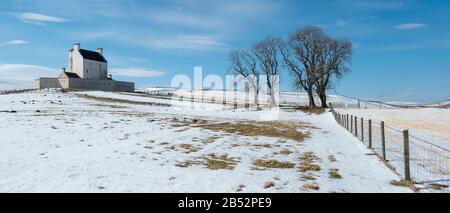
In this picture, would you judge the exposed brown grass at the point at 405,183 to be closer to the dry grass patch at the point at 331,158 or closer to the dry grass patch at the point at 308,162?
the dry grass patch at the point at 308,162

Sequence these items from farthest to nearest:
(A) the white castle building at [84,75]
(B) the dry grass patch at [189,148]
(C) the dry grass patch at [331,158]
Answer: (A) the white castle building at [84,75]
(B) the dry grass patch at [189,148]
(C) the dry grass patch at [331,158]

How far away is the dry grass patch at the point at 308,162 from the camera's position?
11.6 meters

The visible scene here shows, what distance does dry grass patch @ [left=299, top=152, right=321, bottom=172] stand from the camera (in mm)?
11610

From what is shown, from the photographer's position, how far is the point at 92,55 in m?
94.8

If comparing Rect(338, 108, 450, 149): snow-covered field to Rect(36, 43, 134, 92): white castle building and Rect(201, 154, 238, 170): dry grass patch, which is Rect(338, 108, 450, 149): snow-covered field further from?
Rect(36, 43, 134, 92): white castle building

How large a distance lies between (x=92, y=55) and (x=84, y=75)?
6546 millimetres

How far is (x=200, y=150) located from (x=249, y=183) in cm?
540

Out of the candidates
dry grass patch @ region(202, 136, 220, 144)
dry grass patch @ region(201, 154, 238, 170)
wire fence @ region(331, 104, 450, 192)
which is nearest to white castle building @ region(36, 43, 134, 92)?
dry grass patch @ region(202, 136, 220, 144)

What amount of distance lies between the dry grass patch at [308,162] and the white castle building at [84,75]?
260 ft

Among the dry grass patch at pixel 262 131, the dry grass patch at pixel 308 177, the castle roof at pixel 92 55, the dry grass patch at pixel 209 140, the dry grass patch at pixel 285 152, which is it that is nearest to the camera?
the dry grass patch at pixel 308 177

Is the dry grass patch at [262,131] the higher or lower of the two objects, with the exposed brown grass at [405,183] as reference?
higher

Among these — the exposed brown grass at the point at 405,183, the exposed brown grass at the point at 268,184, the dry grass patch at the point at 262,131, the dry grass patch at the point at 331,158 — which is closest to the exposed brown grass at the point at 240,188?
the exposed brown grass at the point at 268,184
